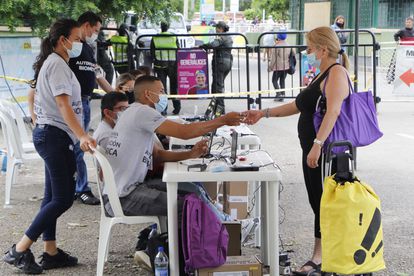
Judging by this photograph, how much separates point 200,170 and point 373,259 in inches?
47.7

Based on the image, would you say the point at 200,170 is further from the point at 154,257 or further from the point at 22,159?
the point at 22,159

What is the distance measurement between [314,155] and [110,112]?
181 centimetres

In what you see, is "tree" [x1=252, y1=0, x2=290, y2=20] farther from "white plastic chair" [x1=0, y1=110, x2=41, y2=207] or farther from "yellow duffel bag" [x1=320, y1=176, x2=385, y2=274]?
"yellow duffel bag" [x1=320, y1=176, x2=385, y2=274]

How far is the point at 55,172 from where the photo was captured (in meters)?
5.03

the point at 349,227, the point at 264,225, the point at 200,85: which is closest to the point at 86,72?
the point at 264,225

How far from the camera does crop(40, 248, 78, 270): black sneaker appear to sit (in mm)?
5254

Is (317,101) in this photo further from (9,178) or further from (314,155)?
(9,178)

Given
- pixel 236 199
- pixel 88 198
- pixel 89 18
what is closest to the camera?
pixel 236 199

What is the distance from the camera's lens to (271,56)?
1548 centimetres

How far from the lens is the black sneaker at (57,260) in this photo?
17.2ft

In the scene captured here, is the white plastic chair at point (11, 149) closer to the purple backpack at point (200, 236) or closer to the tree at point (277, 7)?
the purple backpack at point (200, 236)

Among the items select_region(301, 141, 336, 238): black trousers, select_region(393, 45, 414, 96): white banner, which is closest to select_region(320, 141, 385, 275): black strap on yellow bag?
select_region(301, 141, 336, 238): black trousers

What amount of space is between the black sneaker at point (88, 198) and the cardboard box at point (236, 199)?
1763 mm

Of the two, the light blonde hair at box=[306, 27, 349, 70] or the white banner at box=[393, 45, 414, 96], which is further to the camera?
the white banner at box=[393, 45, 414, 96]
